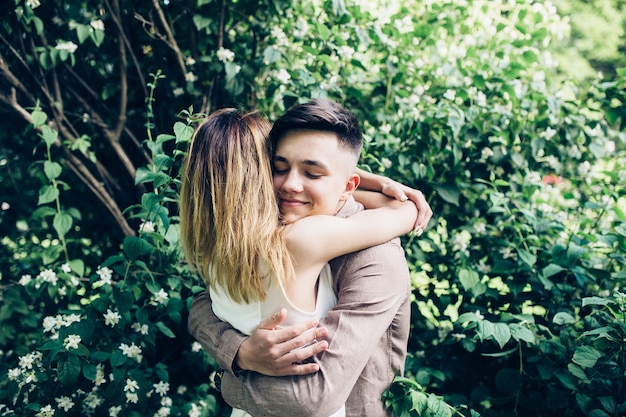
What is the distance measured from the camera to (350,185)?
6.09ft

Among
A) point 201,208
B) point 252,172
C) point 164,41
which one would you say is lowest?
point 201,208

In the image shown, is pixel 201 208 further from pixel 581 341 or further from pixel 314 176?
pixel 581 341

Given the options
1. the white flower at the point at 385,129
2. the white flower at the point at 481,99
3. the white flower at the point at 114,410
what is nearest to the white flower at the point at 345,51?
the white flower at the point at 385,129

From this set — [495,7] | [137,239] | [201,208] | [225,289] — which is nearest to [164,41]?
[137,239]

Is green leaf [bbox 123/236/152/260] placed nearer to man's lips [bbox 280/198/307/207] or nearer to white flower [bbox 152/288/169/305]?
white flower [bbox 152/288/169/305]

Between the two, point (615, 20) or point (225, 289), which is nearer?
point (225, 289)

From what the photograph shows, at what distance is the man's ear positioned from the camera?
1.84 metres

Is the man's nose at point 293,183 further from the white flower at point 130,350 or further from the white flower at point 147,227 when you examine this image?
the white flower at point 130,350

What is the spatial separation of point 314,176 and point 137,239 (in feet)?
2.58

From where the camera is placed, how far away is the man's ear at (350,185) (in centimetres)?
184

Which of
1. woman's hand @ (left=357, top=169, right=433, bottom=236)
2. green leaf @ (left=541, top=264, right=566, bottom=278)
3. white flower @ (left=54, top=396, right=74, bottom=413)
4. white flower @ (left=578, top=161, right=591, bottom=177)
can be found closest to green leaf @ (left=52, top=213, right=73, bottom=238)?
white flower @ (left=54, top=396, right=74, bottom=413)

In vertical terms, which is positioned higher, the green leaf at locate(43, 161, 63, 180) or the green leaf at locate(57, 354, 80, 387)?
the green leaf at locate(43, 161, 63, 180)

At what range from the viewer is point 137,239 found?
81.0 inches

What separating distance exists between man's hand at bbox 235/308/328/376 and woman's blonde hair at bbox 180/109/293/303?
11cm
